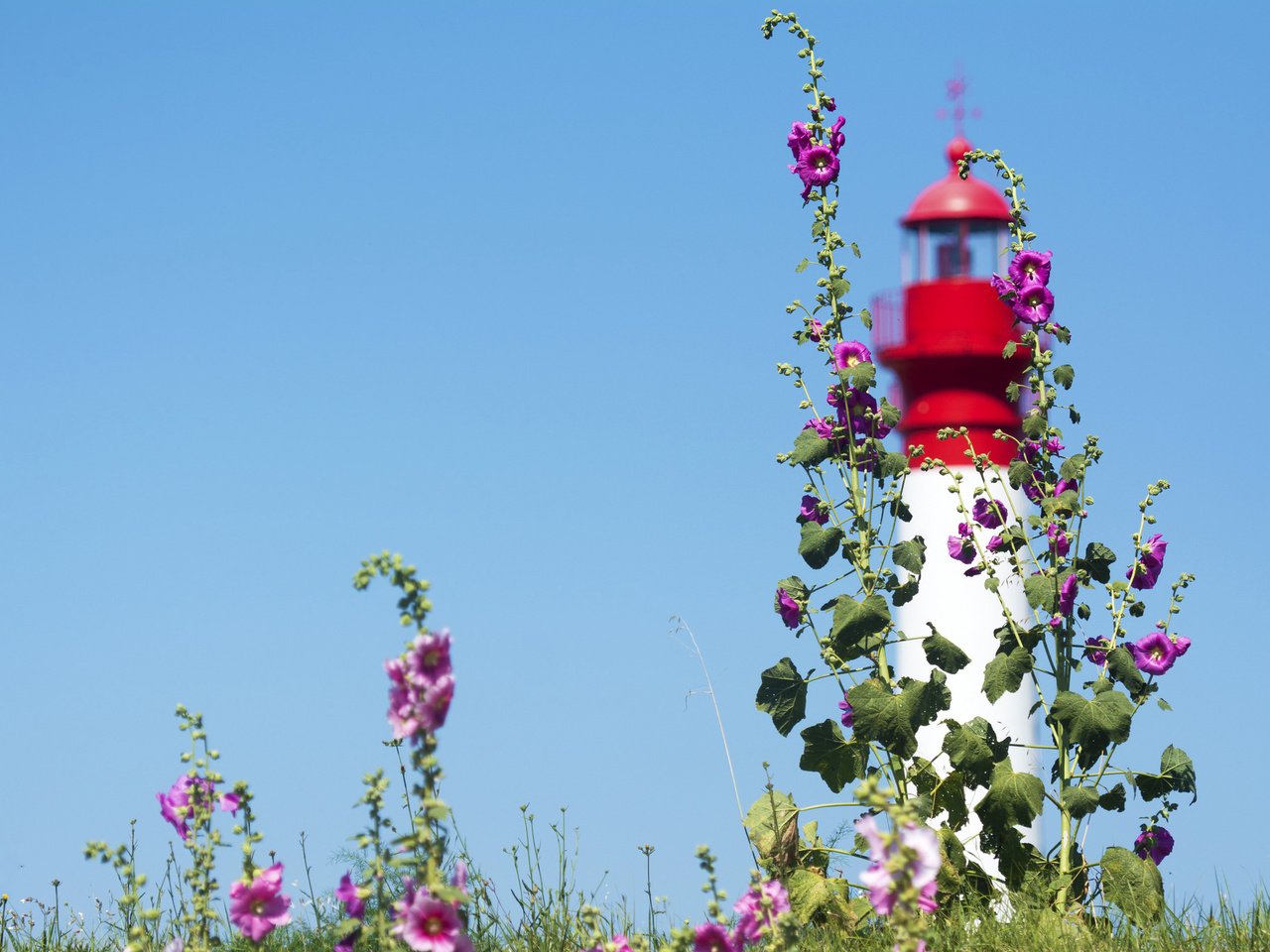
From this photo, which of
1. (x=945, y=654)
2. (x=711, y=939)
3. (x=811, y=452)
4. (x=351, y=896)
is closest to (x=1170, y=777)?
(x=945, y=654)

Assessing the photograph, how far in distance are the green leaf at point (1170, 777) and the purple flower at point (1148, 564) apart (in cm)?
61

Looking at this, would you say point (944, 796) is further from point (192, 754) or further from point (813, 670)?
point (192, 754)

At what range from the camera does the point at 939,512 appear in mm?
15742

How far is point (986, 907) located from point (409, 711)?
9.57ft

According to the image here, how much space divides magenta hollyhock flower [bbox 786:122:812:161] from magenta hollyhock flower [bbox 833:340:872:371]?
→ 73cm

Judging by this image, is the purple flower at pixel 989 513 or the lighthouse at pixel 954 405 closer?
the purple flower at pixel 989 513

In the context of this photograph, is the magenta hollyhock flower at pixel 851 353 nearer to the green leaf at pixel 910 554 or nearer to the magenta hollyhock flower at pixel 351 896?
the green leaf at pixel 910 554

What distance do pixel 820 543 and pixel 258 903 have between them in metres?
2.72

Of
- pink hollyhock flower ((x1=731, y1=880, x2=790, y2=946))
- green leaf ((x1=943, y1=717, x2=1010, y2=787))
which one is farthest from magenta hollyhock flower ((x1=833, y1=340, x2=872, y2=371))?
pink hollyhock flower ((x1=731, y1=880, x2=790, y2=946))

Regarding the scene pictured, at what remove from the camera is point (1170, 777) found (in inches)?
219

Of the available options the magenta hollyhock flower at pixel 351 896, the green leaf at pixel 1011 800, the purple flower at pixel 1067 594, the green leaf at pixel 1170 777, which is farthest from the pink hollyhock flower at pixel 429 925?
the green leaf at pixel 1170 777

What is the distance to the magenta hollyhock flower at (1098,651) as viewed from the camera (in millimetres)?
5469

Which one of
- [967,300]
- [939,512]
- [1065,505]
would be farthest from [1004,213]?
[1065,505]

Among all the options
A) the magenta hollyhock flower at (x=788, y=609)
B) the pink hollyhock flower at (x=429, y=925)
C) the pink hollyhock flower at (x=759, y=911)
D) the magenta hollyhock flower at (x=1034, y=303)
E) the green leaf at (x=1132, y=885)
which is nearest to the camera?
the pink hollyhock flower at (x=429, y=925)
